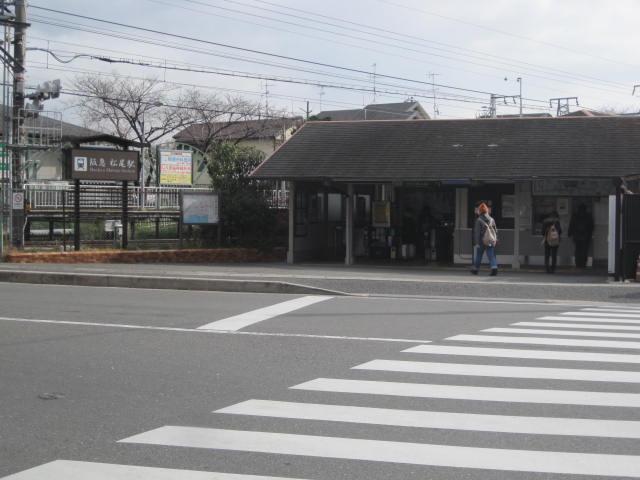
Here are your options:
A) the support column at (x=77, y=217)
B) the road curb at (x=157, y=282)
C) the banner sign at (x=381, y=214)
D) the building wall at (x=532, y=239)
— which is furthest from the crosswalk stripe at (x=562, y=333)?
the support column at (x=77, y=217)

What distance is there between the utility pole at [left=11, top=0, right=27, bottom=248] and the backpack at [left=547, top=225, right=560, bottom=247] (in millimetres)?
14486

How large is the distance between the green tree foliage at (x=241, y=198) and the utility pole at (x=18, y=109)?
603 cm

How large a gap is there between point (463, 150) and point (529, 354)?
13.7 meters

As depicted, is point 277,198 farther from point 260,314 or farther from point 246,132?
point 246,132

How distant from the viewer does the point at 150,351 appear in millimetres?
10008

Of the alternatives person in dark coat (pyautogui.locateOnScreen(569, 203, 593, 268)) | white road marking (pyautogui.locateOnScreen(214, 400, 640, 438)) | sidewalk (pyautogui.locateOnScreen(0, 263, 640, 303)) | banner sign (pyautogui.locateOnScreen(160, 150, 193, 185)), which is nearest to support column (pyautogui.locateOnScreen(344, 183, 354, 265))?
sidewalk (pyautogui.locateOnScreen(0, 263, 640, 303))

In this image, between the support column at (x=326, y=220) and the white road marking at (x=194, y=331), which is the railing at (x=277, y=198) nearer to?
the support column at (x=326, y=220)

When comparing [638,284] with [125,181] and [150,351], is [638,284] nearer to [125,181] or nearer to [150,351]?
[150,351]

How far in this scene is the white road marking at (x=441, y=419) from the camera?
6.50 m

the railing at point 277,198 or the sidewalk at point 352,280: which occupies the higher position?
the railing at point 277,198

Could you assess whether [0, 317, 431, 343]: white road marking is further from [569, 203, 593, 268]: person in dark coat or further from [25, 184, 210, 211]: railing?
[25, 184, 210, 211]: railing

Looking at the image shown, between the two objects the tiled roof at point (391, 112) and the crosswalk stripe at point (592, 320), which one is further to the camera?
the tiled roof at point (391, 112)

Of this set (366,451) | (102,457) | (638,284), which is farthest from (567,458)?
(638,284)

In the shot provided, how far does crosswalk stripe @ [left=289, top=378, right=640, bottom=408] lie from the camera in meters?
7.50
